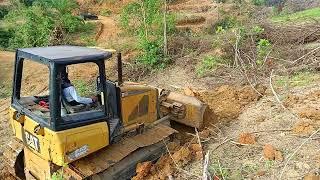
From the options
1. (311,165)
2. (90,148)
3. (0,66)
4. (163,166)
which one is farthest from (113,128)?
(0,66)

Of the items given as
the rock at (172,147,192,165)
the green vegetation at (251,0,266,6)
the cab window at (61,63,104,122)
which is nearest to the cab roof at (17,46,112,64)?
the cab window at (61,63,104,122)

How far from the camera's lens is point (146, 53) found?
44.6 feet

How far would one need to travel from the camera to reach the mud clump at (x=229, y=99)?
335 inches

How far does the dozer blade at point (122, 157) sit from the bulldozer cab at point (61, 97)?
1.78 feet

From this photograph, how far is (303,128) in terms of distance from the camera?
21.9 ft

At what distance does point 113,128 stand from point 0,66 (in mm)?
9797

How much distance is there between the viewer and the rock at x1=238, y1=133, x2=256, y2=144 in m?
6.73

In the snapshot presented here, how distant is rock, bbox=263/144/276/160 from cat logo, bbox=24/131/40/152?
3200mm

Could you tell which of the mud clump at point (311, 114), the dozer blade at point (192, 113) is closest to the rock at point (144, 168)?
the dozer blade at point (192, 113)

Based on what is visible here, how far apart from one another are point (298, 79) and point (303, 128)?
9.84 feet

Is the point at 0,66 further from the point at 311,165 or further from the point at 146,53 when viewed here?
the point at 311,165

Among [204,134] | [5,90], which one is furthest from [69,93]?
[5,90]

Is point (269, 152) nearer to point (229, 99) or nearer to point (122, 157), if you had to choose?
point (122, 157)

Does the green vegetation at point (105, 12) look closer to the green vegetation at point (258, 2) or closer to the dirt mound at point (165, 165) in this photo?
the green vegetation at point (258, 2)
